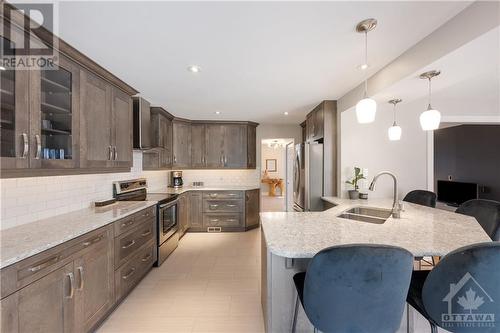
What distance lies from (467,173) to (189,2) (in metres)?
6.98

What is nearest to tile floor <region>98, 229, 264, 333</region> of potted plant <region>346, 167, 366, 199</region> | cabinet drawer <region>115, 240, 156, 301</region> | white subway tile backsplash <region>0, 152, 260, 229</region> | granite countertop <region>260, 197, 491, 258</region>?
cabinet drawer <region>115, 240, 156, 301</region>

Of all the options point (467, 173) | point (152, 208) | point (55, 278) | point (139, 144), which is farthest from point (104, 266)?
point (467, 173)

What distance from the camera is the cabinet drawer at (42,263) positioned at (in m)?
1.20

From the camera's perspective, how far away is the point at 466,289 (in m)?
1.07

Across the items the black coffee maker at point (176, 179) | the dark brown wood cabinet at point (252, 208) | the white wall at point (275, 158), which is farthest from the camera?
the white wall at point (275, 158)

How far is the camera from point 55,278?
1485mm

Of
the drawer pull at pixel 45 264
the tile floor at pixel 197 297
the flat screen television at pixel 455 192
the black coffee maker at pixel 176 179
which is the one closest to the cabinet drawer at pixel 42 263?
the drawer pull at pixel 45 264

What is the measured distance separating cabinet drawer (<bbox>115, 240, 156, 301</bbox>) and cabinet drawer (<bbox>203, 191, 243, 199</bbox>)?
5.95 feet

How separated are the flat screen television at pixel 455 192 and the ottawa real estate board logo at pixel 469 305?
5.62 metres

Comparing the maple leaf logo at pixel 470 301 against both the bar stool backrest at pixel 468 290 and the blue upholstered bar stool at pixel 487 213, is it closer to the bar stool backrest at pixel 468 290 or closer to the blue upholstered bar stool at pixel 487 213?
the bar stool backrest at pixel 468 290

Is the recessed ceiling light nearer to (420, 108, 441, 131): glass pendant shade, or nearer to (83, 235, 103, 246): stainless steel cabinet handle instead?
(83, 235, 103, 246): stainless steel cabinet handle

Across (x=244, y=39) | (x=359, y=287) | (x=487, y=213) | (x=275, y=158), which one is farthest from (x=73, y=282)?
(x=275, y=158)

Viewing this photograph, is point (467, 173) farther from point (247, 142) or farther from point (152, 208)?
point (152, 208)

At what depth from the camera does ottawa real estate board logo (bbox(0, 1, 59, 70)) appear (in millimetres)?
1430
